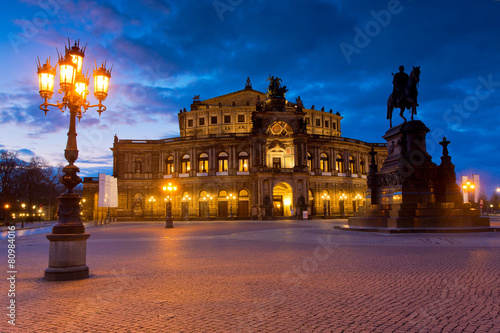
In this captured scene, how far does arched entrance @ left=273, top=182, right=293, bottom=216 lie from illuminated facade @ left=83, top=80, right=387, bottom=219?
0.17 metres

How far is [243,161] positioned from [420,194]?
46.3m

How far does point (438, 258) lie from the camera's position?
11.0m

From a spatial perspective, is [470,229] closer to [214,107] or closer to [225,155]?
[225,155]

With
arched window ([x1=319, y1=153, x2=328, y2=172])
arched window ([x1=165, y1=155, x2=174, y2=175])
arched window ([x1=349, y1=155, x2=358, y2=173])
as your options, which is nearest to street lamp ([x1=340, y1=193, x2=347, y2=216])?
arched window ([x1=319, y1=153, x2=328, y2=172])

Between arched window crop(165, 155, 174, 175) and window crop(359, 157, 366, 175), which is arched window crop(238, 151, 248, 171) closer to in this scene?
arched window crop(165, 155, 174, 175)

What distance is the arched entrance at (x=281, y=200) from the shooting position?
211 feet

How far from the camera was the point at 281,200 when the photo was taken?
2562 inches

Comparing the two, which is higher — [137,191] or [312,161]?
[312,161]

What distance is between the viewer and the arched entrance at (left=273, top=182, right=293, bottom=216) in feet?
211

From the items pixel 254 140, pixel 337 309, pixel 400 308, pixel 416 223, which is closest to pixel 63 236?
pixel 337 309

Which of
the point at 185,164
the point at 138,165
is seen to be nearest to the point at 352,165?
the point at 185,164

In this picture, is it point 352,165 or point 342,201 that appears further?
point 352,165

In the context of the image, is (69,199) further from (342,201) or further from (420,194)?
(342,201)

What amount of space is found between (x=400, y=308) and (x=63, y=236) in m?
7.30
